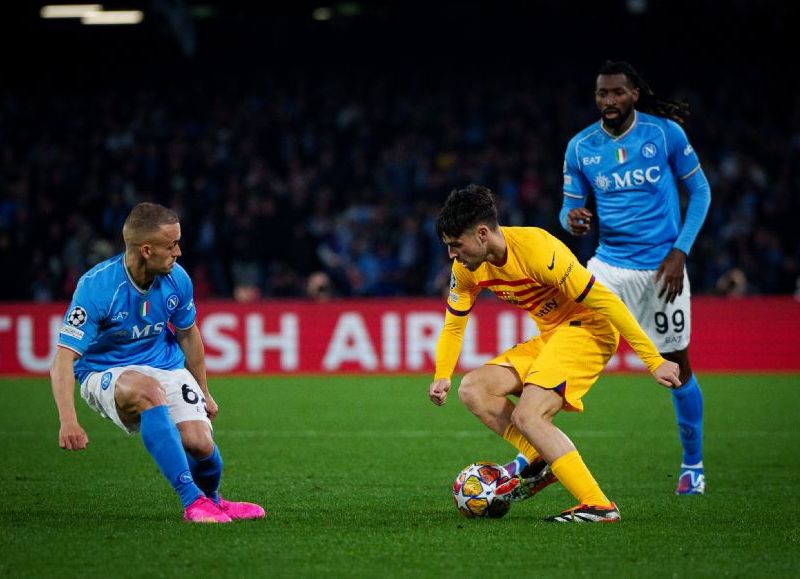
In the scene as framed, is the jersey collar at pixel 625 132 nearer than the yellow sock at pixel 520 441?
No

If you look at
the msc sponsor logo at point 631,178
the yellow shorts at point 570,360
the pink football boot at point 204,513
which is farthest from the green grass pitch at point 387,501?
the msc sponsor logo at point 631,178

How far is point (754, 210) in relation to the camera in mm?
18469

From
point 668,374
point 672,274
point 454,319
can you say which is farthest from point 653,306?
point 668,374

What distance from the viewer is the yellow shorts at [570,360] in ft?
19.3

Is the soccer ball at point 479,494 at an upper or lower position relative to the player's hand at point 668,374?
lower

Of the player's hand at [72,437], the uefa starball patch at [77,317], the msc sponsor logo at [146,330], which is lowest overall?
the player's hand at [72,437]

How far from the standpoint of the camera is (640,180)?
709 centimetres

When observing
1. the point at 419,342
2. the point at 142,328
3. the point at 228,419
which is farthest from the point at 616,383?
the point at 142,328

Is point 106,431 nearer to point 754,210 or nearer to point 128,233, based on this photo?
point 128,233

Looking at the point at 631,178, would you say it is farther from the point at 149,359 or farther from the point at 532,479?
the point at 149,359

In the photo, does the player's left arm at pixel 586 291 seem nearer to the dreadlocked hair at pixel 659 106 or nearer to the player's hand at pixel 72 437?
the dreadlocked hair at pixel 659 106

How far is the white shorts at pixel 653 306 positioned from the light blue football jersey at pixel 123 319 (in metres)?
2.52

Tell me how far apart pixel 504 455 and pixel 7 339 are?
357 inches

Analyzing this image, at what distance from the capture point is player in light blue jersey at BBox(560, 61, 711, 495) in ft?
22.8
